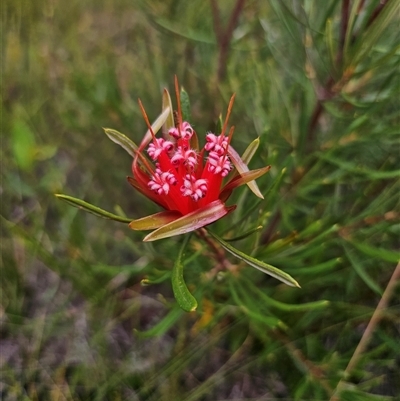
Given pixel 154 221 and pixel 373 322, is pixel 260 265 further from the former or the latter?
pixel 373 322

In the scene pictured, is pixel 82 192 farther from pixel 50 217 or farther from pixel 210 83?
pixel 210 83

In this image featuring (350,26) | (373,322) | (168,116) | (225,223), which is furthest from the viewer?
(373,322)

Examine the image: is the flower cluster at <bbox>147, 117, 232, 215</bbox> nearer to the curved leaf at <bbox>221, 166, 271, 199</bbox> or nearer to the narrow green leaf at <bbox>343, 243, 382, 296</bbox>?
the curved leaf at <bbox>221, 166, 271, 199</bbox>

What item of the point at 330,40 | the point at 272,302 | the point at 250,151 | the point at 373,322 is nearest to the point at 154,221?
the point at 250,151

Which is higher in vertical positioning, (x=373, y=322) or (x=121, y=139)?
(x=121, y=139)

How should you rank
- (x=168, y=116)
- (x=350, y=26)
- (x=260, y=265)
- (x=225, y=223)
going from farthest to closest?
(x=225, y=223) < (x=350, y=26) < (x=168, y=116) < (x=260, y=265)

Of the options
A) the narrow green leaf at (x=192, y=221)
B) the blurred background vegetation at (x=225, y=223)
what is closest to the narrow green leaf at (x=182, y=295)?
the narrow green leaf at (x=192, y=221)

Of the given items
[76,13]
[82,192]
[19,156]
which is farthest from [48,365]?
[76,13]

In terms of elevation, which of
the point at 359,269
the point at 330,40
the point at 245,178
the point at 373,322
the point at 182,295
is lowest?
the point at 373,322
